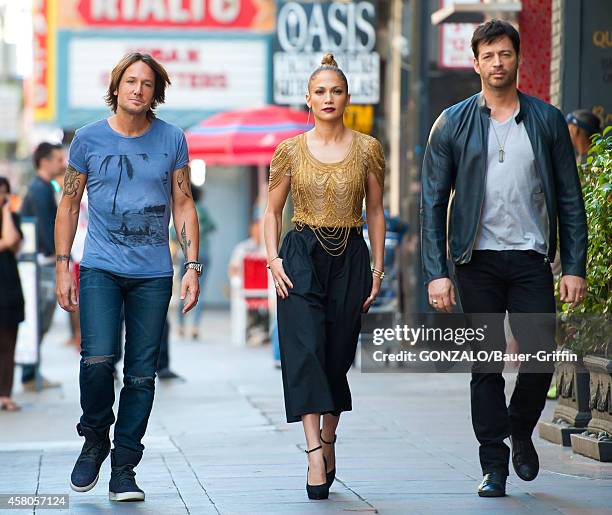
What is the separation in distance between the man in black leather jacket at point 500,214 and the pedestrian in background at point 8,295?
16.7 feet

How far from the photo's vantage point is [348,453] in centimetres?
789

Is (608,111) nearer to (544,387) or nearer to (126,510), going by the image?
(544,387)

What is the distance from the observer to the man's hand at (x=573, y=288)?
620 cm

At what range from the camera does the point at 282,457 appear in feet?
25.4

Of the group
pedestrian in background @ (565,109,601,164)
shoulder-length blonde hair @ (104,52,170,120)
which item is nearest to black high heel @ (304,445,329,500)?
shoulder-length blonde hair @ (104,52,170,120)

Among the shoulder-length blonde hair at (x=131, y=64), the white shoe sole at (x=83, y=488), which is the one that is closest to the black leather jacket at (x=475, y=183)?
the shoulder-length blonde hair at (x=131, y=64)

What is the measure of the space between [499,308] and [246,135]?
10764mm

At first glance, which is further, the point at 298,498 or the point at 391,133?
the point at 391,133

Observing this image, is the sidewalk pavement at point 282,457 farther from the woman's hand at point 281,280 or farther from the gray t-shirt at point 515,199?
the gray t-shirt at point 515,199

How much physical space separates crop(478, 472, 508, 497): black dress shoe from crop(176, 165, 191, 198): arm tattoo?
1.80 metres

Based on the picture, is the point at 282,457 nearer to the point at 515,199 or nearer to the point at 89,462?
the point at 89,462

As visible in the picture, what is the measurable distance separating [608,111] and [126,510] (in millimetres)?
5274

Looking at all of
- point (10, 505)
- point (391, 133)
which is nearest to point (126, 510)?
point (10, 505)

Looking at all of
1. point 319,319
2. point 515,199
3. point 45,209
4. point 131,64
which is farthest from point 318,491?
point 45,209
